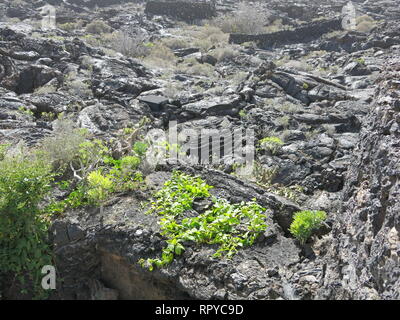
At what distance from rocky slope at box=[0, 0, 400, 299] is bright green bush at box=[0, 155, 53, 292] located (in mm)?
304

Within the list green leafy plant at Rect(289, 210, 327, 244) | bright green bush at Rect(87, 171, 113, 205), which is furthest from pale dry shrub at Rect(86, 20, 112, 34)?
green leafy plant at Rect(289, 210, 327, 244)

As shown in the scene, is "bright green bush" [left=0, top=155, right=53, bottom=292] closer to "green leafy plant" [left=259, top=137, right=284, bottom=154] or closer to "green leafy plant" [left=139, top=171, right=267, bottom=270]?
"green leafy plant" [left=139, top=171, right=267, bottom=270]

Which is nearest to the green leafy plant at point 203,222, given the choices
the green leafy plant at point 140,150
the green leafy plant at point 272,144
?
the green leafy plant at point 140,150

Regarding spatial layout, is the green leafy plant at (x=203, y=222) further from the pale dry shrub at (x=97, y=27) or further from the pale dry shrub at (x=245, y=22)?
the pale dry shrub at (x=245, y=22)

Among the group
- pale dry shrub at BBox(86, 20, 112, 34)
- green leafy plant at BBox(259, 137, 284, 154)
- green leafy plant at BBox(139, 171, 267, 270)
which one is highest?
pale dry shrub at BBox(86, 20, 112, 34)

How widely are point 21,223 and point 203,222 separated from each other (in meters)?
2.44

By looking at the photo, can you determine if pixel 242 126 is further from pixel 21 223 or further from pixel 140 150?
pixel 21 223

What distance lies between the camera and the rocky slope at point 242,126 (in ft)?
13.2

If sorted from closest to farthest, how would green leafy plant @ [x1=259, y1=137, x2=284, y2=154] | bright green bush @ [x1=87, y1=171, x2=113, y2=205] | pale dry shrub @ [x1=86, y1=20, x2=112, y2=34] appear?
bright green bush @ [x1=87, y1=171, x2=113, y2=205], green leafy plant @ [x1=259, y1=137, x2=284, y2=154], pale dry shrub @ [x1=86, y1=20, x2=112, y2=34]

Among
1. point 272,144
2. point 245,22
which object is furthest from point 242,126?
point 245,22

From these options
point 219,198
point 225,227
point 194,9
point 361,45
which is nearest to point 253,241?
point 225,227

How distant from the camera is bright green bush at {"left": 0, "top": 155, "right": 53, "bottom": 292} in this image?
498 cm

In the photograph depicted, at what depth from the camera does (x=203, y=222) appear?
17.1ft
